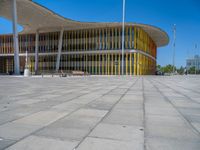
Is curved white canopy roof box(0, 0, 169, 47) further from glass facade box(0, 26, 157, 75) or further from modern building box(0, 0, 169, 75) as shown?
glass facade box(0, 26, 157, 75)

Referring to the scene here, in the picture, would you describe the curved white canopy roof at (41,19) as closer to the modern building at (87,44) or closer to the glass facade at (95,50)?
the modern building at (87,44)

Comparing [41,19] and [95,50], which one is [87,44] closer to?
[95,50]

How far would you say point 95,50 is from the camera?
53219 millimetres

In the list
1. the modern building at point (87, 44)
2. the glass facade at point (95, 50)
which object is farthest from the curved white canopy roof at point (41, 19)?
the glass facade at point (95, 50)

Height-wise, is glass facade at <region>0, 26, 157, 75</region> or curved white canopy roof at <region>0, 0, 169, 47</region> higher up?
curved white canopy roof at <region>0, 0, 169, 47</region>

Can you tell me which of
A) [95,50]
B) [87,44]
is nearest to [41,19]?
[87,44]

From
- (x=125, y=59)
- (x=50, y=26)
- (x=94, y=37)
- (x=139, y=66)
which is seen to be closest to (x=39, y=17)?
(x=50, y=26)

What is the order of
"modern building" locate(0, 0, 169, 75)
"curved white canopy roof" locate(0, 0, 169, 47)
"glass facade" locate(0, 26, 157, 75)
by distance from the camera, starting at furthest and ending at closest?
"glass facade" locate(0, 26, 157, 75) → "modern building" locate(0, 0, 169, 75) → "curved white canopy roof" locate(0, 0, 169, 47)

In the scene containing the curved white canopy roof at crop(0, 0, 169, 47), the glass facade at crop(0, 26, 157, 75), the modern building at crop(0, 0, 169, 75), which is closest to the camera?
the curved white canopy roof at crop(0, 0, 169, 47)

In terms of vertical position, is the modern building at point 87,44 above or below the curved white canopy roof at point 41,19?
below

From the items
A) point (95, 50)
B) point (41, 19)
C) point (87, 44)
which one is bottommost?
point (95, 50)

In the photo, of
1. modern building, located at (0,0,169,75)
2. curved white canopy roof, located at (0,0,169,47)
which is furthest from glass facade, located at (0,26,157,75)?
curved white canopy roof, located at (0,0,169,47)

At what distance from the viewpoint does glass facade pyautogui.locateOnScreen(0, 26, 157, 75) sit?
165 ft

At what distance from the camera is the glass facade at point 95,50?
50.4m
